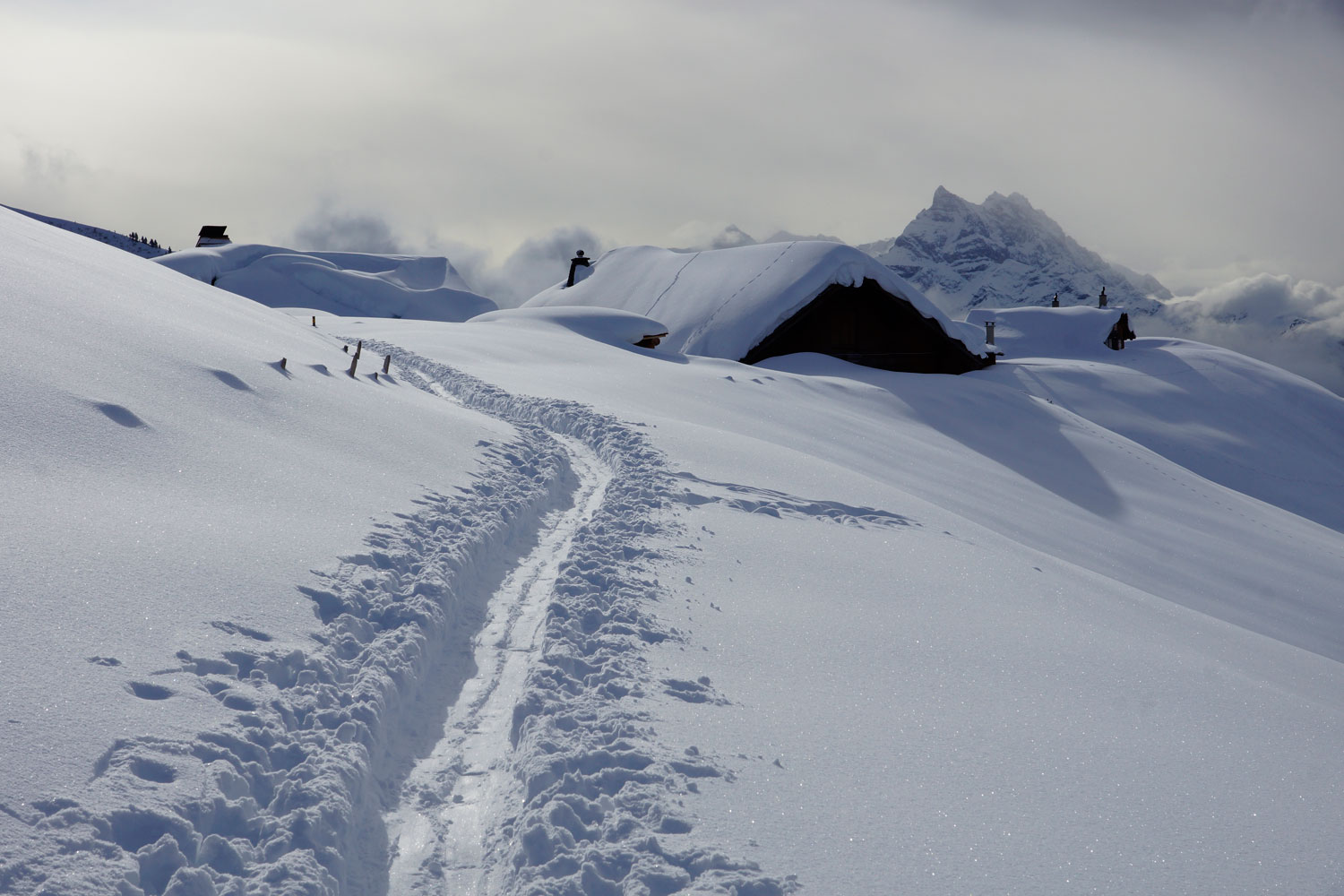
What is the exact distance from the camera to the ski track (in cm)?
313

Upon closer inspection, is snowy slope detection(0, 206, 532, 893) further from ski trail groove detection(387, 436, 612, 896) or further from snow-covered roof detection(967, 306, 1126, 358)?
snow-covered roof detection(967, 306, 1126, 358)

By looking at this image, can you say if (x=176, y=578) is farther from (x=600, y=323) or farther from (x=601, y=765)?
(x=600, y=323)

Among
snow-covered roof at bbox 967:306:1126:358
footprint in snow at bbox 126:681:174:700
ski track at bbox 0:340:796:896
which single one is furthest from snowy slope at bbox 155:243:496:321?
footprint in snow at bbox 126:681:174:700

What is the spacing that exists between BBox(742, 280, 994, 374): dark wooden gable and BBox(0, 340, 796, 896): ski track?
17806mm

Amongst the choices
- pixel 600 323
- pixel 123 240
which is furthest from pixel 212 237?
pixel 600 323

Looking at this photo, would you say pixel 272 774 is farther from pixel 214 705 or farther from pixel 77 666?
pixel 77 666

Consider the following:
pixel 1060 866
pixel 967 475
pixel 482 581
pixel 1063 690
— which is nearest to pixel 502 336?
pixel 967 475

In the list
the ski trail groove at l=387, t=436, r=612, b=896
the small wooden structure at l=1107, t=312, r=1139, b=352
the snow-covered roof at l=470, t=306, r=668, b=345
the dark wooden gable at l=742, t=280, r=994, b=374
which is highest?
the small wooden structure at l=1107, t=312, r=1139, b=352

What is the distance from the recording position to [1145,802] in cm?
399

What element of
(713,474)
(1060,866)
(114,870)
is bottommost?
(114,870)

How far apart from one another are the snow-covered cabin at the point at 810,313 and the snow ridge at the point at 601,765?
53.3 feet

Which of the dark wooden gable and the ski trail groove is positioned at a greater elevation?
the dark wooden gable

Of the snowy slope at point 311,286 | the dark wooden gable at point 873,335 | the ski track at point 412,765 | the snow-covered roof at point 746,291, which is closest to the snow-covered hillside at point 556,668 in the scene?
the ski track at point 412,765

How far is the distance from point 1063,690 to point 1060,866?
1.91 m
